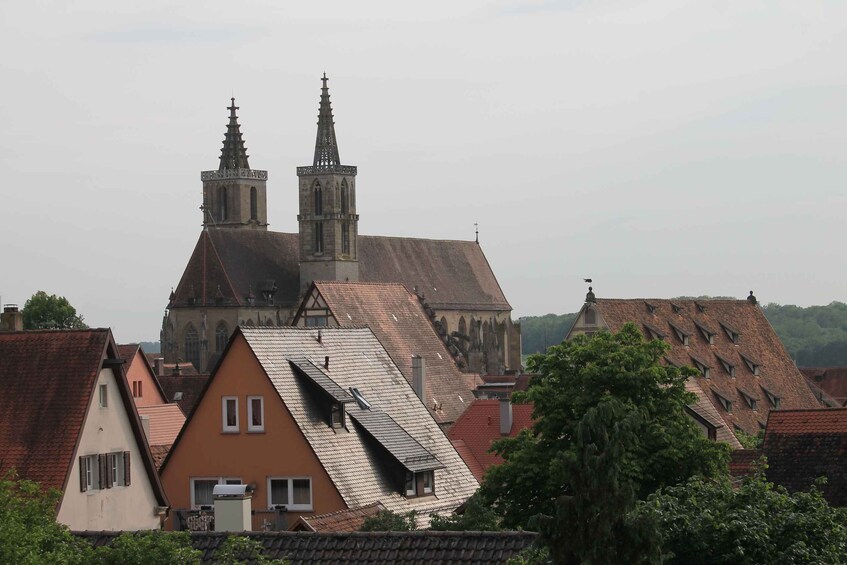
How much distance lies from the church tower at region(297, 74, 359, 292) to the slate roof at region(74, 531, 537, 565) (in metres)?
124

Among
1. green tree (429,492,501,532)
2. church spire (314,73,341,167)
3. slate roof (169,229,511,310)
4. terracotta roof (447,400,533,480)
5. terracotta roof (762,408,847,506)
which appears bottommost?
green tree (429,492,501,532)

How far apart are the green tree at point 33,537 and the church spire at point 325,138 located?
124 metres

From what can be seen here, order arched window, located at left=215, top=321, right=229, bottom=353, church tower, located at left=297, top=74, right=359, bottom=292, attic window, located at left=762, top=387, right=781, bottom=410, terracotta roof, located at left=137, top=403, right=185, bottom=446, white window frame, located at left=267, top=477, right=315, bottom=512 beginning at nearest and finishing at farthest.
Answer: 1. white window frame, located at left=267, top=477, right=315, bottom=512
2. terracotta roof, located at left=137, top=403, right=185, bottom=446
3. attic window, located at left=762, top=387, right=781, bottom=410
4. arched window, located at left=215, top=321, right=229, bottom=353
5. church tower, located at left=297, top=74, right=359, bottom=292

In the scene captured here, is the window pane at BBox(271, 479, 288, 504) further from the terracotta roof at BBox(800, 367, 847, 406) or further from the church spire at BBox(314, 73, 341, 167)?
the church spire at BBox(314, 73, 341, 167)

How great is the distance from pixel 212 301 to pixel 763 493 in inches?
4714

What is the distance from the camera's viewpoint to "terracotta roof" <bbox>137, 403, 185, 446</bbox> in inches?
1874

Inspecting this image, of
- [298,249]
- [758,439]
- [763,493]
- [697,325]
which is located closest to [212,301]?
[298,249]

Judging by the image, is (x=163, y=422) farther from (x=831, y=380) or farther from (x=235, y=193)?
(x=235, y=193)

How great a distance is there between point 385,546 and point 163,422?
30.0 metres

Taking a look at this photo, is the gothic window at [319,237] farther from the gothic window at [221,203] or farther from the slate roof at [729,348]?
the slate roof at [729,348]

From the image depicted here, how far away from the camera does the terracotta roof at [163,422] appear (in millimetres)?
47594

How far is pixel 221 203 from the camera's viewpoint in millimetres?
159500

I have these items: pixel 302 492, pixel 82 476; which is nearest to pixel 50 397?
pixel 82 476

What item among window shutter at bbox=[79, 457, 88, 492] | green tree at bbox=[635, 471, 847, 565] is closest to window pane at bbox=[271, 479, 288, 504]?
window shutter at bbox=[79, 457, 88, 492]
